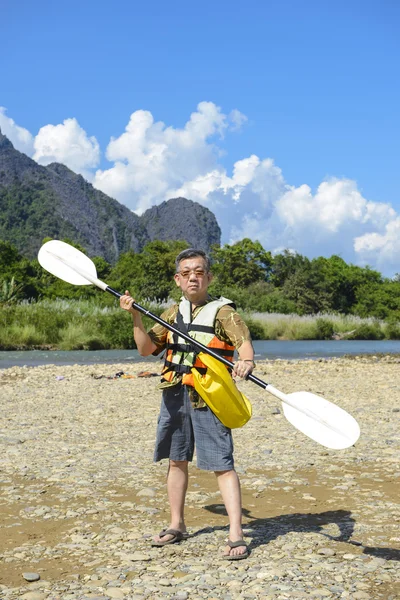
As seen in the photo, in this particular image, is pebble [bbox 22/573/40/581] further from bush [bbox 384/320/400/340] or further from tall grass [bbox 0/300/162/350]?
bush [bbox 384/320/400/340]

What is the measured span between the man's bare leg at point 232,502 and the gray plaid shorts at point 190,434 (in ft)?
0.20

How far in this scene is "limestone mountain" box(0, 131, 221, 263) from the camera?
146 metres

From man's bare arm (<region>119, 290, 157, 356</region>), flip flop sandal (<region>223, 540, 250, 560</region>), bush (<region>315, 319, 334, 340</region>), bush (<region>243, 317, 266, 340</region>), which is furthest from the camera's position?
bush (<region>315, 319, 334, 340</region>)

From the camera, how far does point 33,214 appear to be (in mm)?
135875

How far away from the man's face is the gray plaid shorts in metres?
0.54

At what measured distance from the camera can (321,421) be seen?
4203 mm

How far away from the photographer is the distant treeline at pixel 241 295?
85.4 ft

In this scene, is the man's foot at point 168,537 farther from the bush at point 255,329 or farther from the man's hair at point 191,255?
the bush at point 255,329

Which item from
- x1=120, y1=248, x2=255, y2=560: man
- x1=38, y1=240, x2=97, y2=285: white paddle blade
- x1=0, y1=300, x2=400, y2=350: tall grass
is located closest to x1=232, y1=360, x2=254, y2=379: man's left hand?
x1=120, y1=248, x2=255, y2=560: man

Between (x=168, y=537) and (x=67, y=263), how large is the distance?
2055 millimetres

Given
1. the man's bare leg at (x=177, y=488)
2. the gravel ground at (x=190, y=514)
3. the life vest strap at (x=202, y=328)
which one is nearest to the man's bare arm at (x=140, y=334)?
the life vest strap at (x=202, y=328)

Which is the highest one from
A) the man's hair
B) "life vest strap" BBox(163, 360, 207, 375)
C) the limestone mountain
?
the limestone mountain

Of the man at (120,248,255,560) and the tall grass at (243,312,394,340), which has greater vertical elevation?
the tall grass at (243,312,394,340)

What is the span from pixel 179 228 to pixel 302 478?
160 metres
